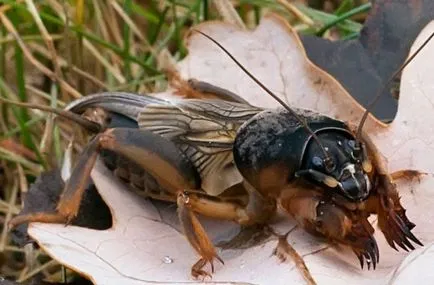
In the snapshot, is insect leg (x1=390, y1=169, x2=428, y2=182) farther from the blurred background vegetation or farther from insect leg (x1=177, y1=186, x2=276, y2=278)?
the blurred background vegetation

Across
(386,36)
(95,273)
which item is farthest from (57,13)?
(95,273)

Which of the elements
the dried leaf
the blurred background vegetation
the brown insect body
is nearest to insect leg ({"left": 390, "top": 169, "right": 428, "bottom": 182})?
the brown insect body

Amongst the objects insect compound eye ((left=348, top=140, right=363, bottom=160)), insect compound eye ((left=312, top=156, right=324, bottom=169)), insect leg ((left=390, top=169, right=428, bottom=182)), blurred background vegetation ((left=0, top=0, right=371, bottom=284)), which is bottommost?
blurred background vegetation ((left=0, top=0, right=371, bottom=284))

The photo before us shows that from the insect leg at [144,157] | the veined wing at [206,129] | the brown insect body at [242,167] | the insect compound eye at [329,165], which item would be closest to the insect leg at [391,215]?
the brown insect body at [242,167]

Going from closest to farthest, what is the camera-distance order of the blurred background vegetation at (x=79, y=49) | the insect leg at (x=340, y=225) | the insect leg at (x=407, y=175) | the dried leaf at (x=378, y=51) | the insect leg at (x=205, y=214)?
the insect leg at (x=340, y=225) → the insect leg at (x=205, y=214) → the insect leg at (x=407, y=175) → the dried leaf at (x=378, y=51) → the blurred background vegetation at (x=79, y=49)

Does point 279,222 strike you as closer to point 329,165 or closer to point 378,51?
point 329,165

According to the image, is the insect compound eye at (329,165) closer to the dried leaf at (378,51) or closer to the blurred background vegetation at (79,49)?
the dried leaf at (378,51)

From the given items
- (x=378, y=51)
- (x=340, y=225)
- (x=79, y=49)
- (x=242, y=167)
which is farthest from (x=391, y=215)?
(x=79, y=49)
